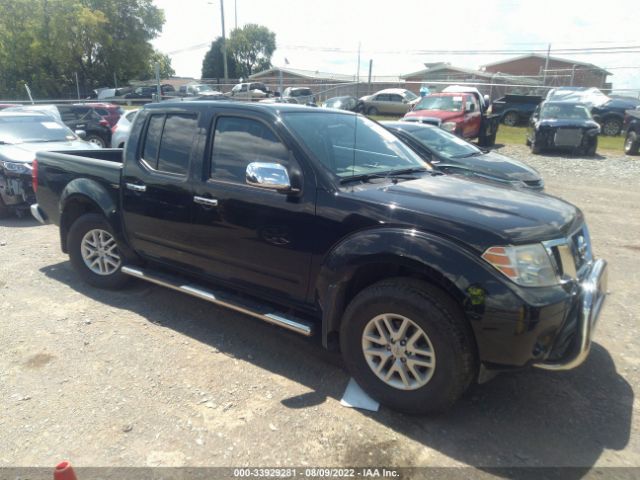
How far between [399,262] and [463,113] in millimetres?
13523

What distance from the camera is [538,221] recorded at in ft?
9.92

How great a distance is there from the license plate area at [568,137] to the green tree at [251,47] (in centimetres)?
6100

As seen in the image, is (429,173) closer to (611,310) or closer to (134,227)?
(611,310)

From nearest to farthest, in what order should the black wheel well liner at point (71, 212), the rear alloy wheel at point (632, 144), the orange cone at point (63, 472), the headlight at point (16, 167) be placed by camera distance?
the orange cone at point (63, 472) → the black wheel well liner at point (71, 212) → the headlight at point (16, 167) → the rear alloy wheel at point (632, 144)

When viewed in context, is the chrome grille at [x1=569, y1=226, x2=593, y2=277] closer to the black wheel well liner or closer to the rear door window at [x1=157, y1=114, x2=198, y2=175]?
the rear door window at [x1=157, y1=114, x2=198, y2=175]

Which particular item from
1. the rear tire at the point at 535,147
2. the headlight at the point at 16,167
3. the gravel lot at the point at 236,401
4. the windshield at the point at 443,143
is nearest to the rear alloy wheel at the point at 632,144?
the rear tire at the point at 535,147

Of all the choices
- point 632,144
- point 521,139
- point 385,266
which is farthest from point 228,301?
point 521,139

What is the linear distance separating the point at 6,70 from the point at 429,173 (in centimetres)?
4765

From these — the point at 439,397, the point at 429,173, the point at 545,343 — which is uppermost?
the point at 429,173

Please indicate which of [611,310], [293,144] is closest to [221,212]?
[293,144]

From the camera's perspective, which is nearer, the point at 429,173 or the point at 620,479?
the point at 620,479

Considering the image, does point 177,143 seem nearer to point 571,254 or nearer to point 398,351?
point 398,351

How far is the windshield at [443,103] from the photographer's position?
1560cm

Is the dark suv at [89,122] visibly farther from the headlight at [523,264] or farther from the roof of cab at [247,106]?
the headlight at [523,264]
